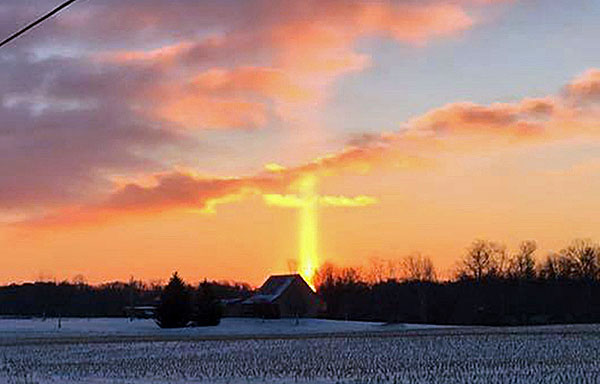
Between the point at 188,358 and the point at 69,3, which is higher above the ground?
the point at 69,3

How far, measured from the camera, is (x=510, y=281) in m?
168

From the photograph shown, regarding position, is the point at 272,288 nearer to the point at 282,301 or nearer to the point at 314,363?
the point at 282,301

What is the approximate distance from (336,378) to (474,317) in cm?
11089

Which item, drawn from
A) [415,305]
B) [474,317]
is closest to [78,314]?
[415,305]

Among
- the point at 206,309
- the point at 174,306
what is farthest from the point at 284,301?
the point at 174,306

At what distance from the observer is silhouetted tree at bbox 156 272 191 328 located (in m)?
95.7

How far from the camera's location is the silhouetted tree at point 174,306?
95.7 m

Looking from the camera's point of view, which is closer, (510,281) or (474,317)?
(474,317)

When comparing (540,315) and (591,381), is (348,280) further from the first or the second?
(591,381)

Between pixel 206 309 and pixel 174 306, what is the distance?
667cm

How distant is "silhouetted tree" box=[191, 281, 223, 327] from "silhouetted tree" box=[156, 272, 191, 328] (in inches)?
114

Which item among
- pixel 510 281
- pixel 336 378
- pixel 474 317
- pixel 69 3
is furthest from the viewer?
pixel 510 281

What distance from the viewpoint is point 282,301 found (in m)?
125

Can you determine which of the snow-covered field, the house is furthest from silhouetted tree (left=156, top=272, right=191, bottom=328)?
the snow-covered field
